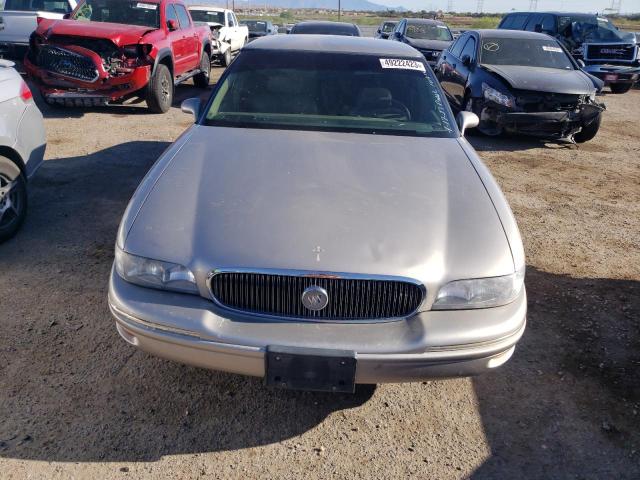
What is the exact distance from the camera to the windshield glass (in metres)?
3.63

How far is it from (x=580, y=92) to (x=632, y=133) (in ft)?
9.06

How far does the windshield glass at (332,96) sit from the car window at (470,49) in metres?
5.54

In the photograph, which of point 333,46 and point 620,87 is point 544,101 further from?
point 620,87

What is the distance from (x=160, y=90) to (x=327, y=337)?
7689 millimetres

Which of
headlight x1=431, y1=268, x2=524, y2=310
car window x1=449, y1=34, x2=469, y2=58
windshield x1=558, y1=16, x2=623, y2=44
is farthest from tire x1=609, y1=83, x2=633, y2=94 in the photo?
headlight x1=431, y1=268, x2=524, y2=310

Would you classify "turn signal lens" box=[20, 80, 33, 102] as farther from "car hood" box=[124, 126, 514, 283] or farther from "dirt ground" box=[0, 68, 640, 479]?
"car hood" box=[124, 126, 514, 283]

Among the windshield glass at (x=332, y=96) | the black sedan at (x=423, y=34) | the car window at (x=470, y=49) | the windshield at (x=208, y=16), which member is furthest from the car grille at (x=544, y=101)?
the windshield at (x=208, y=16)

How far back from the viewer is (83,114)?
8867 millimetres

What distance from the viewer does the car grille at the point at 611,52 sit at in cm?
1367

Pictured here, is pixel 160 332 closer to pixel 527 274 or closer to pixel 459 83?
pixel 527 274

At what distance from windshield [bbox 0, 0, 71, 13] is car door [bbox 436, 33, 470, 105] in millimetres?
8329

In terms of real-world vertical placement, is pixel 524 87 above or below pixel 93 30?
below

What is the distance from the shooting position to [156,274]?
7.84ft

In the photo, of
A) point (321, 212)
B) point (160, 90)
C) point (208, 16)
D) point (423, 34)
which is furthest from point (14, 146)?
point (423, 34)
